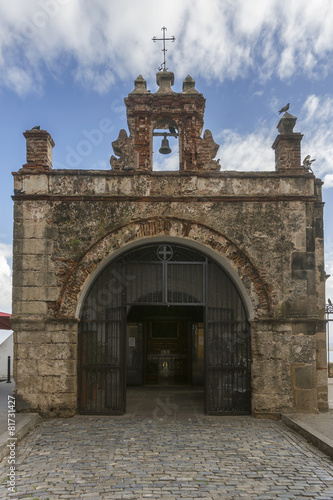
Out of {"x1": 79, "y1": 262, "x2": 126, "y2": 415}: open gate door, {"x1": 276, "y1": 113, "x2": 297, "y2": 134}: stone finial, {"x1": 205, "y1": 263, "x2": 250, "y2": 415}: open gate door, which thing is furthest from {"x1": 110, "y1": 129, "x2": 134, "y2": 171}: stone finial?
{"x1": 276, "y1": 113, "x2": 297, "y2": 134}: stone finial

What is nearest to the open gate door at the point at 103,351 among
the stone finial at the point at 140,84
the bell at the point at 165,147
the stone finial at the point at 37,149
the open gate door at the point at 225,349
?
the open gate door at the point at 225,349

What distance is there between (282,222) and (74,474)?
17.0 ft

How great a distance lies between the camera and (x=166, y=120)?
7.93m

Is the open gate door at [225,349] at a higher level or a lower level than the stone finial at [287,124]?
lower

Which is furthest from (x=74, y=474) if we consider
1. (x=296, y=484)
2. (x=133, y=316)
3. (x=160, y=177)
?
(x=133, y=316)

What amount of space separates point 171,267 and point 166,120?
2.87 m

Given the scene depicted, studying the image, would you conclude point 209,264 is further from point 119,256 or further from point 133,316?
point 133,316

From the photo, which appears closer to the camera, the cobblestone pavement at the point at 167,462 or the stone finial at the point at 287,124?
the cobblestone pavement at the point at 167,462

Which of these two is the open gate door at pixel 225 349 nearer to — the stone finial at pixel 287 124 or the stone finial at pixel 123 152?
the stone finial at pixel 123 152

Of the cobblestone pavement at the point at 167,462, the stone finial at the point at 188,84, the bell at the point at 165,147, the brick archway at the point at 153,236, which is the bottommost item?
the cobblestone pavement at the point at 167,462

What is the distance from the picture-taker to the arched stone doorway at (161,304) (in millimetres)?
7312

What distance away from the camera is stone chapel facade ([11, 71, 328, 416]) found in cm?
708

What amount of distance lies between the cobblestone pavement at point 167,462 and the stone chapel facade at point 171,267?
0.76 m

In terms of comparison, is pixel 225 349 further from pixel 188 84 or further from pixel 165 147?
pixel 188 84
